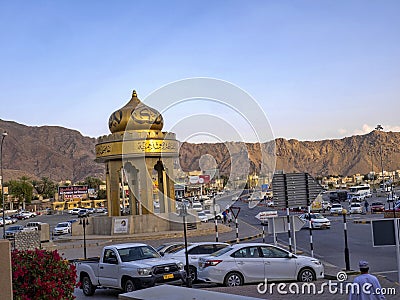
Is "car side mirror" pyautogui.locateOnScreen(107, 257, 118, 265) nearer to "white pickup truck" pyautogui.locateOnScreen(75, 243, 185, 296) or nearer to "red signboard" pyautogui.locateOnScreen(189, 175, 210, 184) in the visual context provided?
"white pickup truck" pyautogui.locateOnScreen(75, 243, 185, 296)

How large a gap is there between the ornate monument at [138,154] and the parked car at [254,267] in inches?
904

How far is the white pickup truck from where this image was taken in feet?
47.9

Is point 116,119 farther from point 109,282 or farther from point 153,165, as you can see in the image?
point 109,282

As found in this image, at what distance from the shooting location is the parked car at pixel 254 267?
50.3ft

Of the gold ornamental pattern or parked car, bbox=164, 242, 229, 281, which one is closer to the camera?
parked car, bbox=164, 242, 229, 281

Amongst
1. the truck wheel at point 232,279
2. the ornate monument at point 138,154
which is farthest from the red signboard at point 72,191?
the truck wheel at point 232,279

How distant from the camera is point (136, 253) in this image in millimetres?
15898

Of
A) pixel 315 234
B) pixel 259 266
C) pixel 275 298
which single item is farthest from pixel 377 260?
pixel 315 234

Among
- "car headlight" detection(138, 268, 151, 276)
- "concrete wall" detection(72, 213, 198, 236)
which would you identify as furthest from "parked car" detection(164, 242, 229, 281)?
"concrete wall" detection(72, 213, 198, 236)

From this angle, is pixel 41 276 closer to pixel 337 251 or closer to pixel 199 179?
pixel 337 251

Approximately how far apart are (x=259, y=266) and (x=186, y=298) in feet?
32.6

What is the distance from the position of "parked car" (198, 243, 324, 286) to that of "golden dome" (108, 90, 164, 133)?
78.6ft

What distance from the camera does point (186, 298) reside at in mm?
5750

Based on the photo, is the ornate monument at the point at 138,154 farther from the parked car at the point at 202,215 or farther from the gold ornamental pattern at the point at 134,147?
the parked car at the point at 202,215
